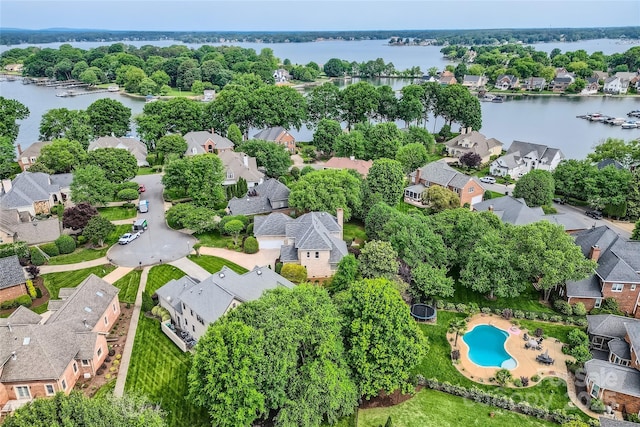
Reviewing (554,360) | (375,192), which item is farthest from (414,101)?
(554,360)

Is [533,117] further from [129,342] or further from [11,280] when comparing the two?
[11,280]

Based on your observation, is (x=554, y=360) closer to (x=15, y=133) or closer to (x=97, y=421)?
(x=97, y=421)

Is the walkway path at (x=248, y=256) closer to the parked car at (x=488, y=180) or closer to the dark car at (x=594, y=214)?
the parked car at (x=488, y=180)

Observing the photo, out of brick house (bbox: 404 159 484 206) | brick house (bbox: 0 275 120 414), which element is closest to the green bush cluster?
brick house (bbox: 0 275 120 414)

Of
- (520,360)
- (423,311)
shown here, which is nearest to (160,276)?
(423,311)

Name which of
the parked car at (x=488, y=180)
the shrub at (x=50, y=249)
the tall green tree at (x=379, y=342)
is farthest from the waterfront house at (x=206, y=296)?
the parked car at (x=488, y=180)
